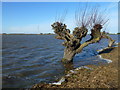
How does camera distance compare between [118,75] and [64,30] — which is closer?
[118,75]

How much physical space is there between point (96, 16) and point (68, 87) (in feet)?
29.0

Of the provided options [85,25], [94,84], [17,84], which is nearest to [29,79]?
[17,84]

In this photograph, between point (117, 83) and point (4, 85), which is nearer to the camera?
point (117, 83)

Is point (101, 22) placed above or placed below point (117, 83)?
above

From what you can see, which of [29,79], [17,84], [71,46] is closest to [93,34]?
[71,46]

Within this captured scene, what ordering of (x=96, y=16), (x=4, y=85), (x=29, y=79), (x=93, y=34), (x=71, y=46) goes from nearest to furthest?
(x=4, y=85) → (x=29, y=79) → (x=71, y=46) → (x=96, y=16) → (x=93, y=34)

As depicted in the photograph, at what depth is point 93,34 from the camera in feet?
42.2

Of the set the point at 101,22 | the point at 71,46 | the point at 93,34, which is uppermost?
the point at 101,22

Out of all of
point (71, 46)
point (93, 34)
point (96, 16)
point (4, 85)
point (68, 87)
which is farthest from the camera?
point (93, 34)

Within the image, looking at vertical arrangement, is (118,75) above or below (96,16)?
below

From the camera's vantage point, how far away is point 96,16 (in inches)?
476

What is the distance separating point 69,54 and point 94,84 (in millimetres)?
5806

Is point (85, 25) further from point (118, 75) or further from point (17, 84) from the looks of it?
point (17, 84)

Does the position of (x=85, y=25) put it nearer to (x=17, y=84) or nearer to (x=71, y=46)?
(x=71, y=46)
